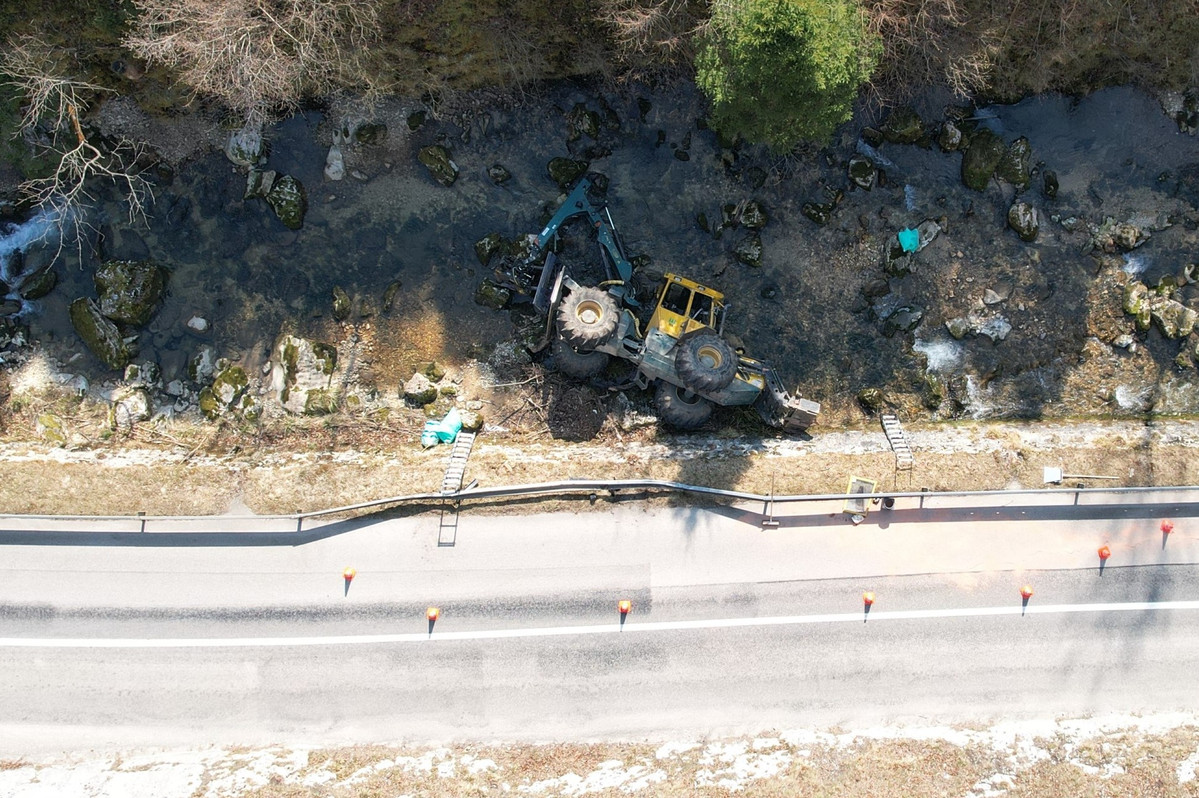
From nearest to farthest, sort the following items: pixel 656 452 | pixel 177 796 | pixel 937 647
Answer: pixel 177 796, pixel 937 647, pixel 656 452

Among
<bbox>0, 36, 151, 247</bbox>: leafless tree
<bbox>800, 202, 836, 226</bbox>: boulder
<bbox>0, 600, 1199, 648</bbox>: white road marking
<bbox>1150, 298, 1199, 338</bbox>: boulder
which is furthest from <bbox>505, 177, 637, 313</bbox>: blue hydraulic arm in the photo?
<bbox>1150, 298, 1199, 338</bbox>: boulder

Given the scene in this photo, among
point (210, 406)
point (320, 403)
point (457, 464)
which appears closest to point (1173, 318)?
point (457, 464)

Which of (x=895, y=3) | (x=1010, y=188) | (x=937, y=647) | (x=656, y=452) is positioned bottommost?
(x=937, y=647)

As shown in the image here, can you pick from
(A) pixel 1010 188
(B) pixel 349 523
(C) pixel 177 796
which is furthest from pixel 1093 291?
(C) pixel 177 796

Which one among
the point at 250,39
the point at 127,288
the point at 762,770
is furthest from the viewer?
the point at 127,288

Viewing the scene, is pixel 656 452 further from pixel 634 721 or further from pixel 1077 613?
pixel 1077 613

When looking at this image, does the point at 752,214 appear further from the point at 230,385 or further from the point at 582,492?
the point at 230,385

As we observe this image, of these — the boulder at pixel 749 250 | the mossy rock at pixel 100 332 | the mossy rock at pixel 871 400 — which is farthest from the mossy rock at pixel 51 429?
the mossy rock at pixel 871 400
